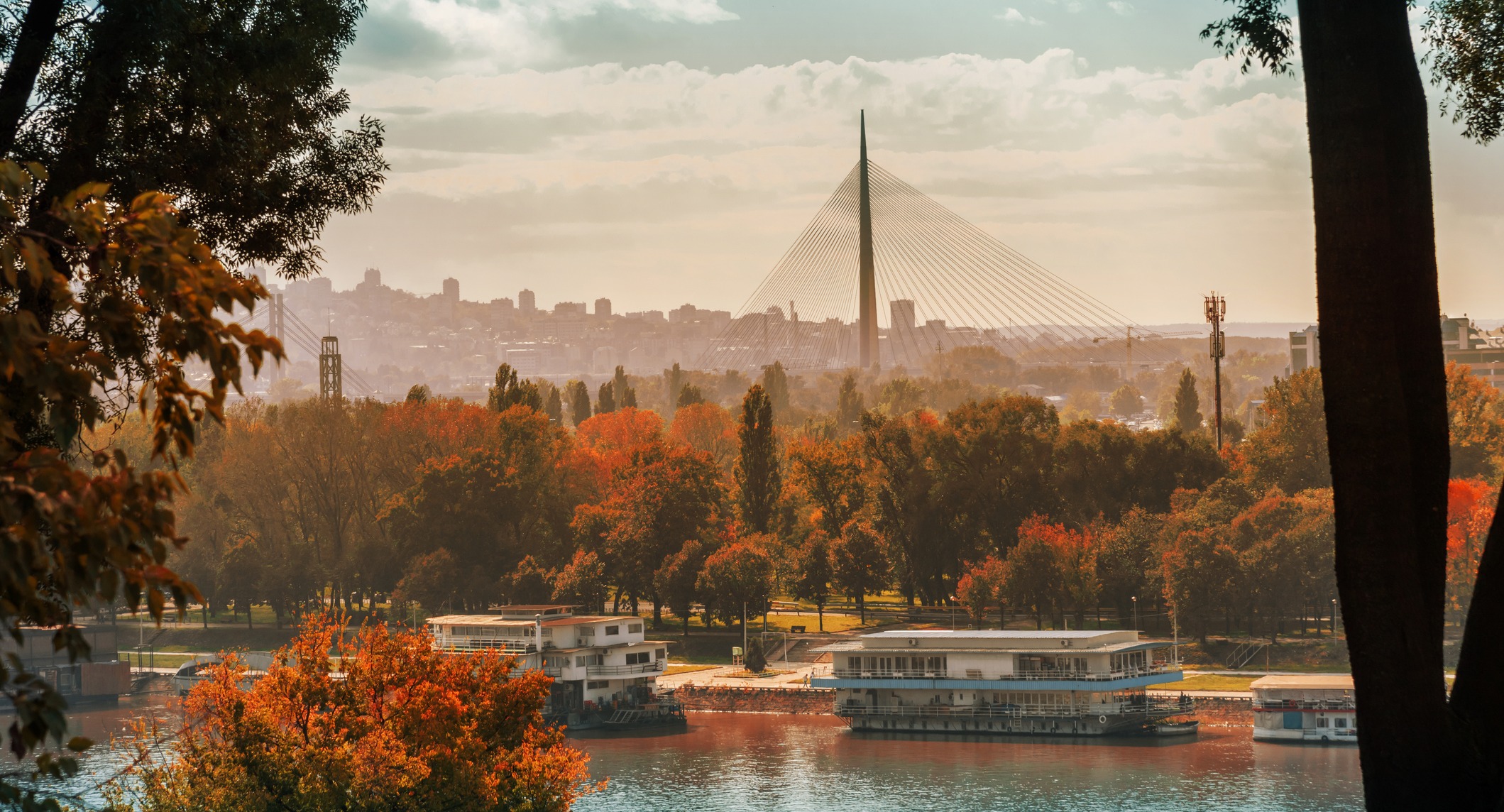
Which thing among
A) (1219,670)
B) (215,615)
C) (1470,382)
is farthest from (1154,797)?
(215,615)

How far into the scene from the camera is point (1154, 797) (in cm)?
2853

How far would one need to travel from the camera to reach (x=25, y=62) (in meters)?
7.32

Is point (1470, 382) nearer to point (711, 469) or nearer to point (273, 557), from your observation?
point (711, 469)

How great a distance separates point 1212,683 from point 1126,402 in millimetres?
116440

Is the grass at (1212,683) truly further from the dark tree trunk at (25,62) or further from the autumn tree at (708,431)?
the dark tree trunk at (25,62)

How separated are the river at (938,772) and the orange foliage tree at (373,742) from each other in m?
8.20

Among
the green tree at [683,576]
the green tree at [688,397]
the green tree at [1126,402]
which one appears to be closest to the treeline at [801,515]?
the green tree at [683,576]

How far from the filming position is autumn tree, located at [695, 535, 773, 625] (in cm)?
4656

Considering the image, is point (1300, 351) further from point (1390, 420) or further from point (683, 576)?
point (1390, 420)

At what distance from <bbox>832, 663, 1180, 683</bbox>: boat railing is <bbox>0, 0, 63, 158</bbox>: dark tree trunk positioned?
109ft

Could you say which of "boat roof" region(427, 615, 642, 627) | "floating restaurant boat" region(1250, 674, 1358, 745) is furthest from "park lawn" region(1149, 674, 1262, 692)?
"boat roof" region(427, 615, 642, 627)

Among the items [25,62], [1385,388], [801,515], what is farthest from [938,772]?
[1385,388]

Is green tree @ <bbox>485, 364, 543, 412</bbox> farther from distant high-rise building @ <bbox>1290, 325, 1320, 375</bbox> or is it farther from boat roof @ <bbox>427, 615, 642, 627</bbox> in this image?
distant high-rise building @ <bbox>1290, 325, 1320, 375</bbox>

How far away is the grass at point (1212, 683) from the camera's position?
39.3 meters
